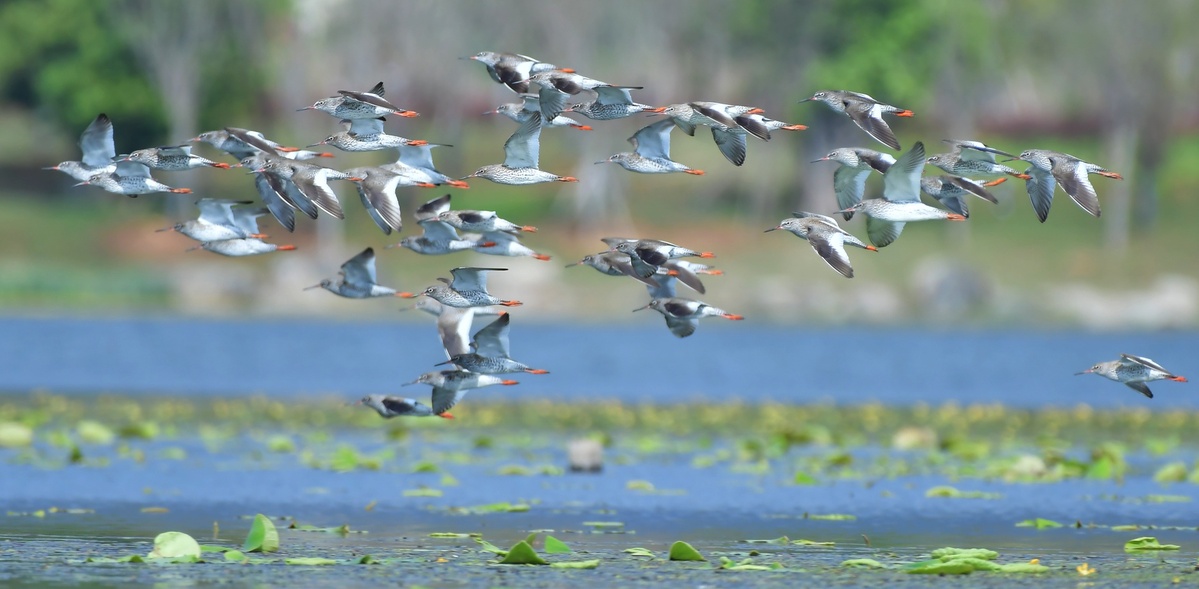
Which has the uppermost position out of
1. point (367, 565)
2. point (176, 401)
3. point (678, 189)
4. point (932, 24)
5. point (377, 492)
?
point (932, 24)

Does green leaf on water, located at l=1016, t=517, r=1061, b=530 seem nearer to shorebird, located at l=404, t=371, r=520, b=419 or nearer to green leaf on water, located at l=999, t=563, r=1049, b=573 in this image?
green leaf on water, located at l=999, t=563, r=1049, b=573

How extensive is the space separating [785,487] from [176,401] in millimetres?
17252

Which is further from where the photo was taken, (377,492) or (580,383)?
(580,383)

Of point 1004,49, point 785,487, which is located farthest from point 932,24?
point 785,487

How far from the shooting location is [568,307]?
70.7m

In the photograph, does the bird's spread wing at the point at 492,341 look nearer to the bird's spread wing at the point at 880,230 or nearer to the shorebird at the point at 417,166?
the shorebird at the point at 417,166

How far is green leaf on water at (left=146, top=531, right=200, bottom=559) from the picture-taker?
16625 mm

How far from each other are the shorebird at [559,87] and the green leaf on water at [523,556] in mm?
3822

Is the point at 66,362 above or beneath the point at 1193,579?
above

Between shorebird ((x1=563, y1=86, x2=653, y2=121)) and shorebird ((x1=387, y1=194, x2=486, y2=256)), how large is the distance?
4.92 ft

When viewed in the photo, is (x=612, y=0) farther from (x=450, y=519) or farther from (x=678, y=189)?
(x=450, y=519)

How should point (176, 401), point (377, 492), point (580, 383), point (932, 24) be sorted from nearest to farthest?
point (377, 492) < point (176, 401) < point (580, 383) < point (932, 24)

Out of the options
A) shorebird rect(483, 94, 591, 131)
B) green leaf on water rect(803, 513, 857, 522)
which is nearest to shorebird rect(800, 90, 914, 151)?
shorebird rect(483, 94, 591, 131)

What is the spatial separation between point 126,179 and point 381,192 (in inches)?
107
